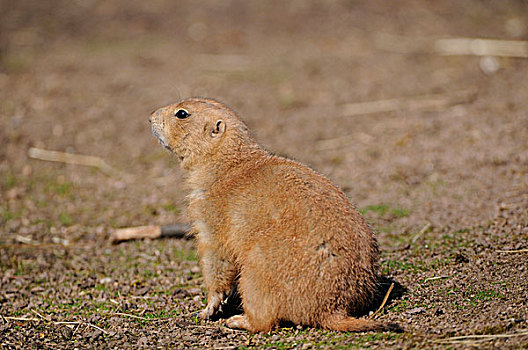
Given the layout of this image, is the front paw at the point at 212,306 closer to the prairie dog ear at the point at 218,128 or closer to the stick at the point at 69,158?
the prairie dog ear at the point at 218,128

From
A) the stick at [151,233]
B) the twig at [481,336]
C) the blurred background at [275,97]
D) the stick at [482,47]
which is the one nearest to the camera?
the twig at [481,336]

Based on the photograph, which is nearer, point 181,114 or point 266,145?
point 181,114

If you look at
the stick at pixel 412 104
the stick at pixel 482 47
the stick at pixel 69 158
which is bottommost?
the stick at pixel 69 158

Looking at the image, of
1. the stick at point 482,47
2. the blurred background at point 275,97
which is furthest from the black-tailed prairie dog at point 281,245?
the stick at point 482,47

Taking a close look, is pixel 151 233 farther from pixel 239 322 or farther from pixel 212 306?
pixel 239 322

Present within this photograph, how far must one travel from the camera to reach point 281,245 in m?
3.84

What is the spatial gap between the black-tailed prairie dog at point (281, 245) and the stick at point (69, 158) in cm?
358

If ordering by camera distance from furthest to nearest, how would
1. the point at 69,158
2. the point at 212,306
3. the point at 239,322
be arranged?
the point at 69,158 < the point at 212,306 < the point at 239,322

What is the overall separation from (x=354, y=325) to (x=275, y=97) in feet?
19.9

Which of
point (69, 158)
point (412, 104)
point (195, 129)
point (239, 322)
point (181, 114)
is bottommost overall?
point (239, 322)

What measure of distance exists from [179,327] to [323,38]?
8127 mm

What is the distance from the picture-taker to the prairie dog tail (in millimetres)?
3672

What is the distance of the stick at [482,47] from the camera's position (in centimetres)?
1004

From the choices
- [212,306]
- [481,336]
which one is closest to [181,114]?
[212,306]
